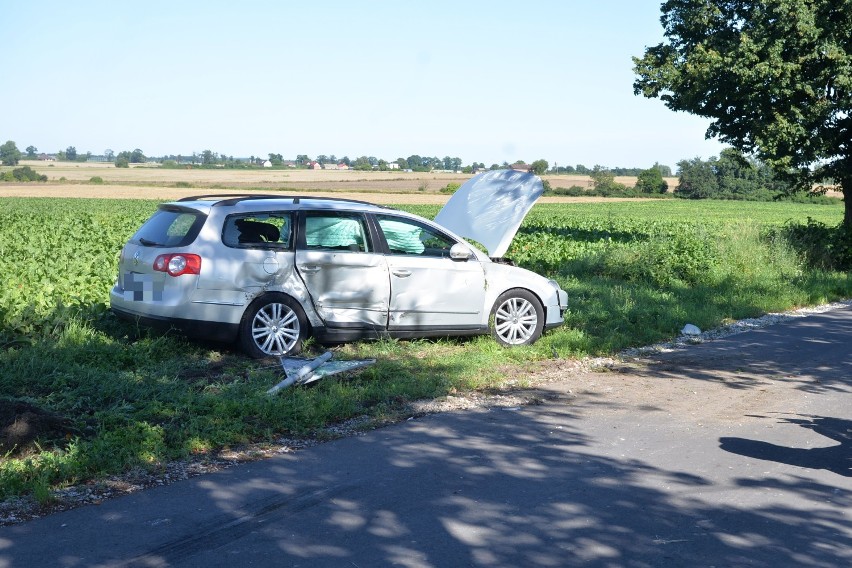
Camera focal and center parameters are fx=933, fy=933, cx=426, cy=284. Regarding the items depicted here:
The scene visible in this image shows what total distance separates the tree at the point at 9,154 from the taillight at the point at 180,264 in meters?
127

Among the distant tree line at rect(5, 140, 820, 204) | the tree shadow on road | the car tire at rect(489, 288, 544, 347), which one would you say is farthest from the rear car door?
the distant tree line at rect(5, 140, 820, 204)

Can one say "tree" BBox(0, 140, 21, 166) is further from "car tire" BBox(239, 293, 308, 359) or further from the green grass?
"car tire" BBox(239, 293, 308, 359)

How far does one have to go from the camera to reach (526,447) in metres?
6.41

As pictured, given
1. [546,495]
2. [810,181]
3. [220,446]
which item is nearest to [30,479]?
[220,446]

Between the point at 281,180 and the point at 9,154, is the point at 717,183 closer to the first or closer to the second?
the point at 281,180

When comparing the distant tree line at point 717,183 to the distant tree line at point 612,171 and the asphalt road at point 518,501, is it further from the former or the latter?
the asphalt road at point 518,501

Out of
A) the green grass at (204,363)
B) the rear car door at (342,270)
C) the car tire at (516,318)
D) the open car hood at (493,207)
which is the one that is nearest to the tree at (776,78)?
the green grass at (204,363)

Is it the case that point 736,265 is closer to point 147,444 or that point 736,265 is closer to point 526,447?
point 526,447

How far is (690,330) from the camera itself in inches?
470

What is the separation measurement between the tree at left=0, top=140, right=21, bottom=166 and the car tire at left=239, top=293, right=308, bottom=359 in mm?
127438

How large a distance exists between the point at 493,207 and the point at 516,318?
8.79 ft

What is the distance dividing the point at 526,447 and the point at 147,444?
2518mm

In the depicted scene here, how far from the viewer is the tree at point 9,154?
127938mm

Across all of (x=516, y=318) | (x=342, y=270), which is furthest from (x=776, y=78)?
(x=342, y=270)
